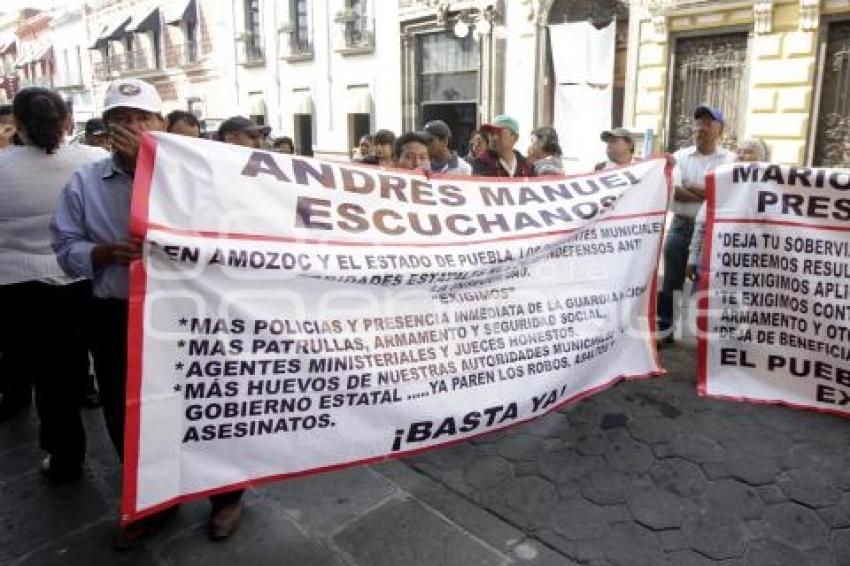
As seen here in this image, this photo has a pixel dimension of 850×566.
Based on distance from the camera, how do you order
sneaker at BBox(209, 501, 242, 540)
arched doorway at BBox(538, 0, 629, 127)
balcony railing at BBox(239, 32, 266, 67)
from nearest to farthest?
sneaker at BBox(209, 501, 242, 540), arched doorway at BBox(538, 0, 629, 127), balcony railing at BBox(239, 32, 266, 67)

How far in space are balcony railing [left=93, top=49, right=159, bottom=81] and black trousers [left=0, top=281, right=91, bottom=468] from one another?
91.0 ft

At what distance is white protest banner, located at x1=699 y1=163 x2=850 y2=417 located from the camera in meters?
3.39

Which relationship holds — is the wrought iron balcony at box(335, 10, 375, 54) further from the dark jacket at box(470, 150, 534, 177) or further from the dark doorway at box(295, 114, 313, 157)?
the dark jacket at box(470, 150, 534, 177)

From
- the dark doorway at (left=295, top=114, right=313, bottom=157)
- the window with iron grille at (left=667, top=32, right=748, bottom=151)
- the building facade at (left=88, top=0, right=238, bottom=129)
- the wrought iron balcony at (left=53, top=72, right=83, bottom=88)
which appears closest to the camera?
the window with iron grille at (left=667, top=32, right=748, bottom=151)

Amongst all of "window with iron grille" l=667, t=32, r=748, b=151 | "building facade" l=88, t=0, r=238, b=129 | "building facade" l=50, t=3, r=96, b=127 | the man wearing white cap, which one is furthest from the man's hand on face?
"building facade" l=50, t=3, r=96, b=127

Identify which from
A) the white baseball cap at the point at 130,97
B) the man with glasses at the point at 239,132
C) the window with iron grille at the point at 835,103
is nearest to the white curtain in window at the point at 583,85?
the window with iron grille at the point at 835,103

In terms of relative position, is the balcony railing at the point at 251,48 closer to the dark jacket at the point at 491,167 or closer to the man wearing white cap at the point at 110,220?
the dark jacket at the point at 491,167

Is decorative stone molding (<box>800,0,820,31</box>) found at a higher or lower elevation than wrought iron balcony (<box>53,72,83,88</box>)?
lower

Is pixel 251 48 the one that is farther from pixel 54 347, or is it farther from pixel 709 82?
pixel 54 347

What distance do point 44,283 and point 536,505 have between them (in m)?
2.52

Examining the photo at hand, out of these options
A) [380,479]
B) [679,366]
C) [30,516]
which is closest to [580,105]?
[679,366]

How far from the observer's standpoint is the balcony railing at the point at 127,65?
2766 centimetres

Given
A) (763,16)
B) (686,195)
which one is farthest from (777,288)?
(763,16)

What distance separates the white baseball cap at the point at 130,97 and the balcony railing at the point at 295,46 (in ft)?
58.2
